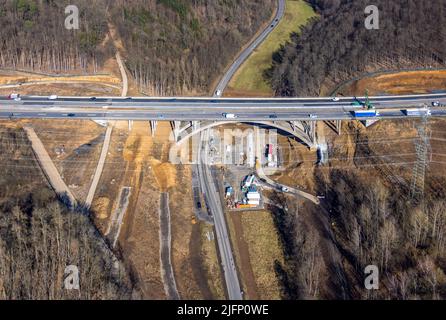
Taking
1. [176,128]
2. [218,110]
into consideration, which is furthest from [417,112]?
[176,128]

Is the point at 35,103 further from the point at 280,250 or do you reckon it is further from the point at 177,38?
the point at 280,250

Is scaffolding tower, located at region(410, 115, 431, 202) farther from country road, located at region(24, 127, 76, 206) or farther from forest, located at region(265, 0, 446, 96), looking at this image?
country road, located at region(24, 127, 76, 206)

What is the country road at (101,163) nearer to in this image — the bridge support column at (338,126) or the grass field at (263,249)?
the grass field at (263,249)

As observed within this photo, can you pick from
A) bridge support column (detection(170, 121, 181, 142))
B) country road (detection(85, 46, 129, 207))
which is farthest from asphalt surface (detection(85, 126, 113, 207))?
bridge support column (detection(170, 121, 181, 142))

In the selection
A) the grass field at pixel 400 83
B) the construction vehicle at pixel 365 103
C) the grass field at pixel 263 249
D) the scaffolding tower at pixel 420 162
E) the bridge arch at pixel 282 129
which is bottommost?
the grass field at pixel 263 249

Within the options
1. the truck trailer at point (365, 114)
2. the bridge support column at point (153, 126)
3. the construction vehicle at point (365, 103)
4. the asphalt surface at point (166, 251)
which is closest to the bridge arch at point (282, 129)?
the bridge support column at point (153, 126)
